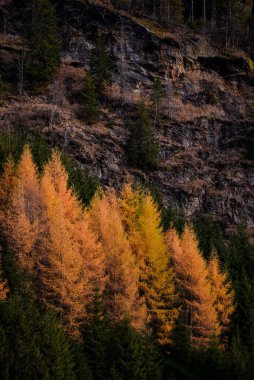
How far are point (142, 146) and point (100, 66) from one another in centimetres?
1608

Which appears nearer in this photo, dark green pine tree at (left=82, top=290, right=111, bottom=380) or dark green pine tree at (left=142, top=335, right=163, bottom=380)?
dark green pine tree at (left=142, top=335, right=163, bottom=380)

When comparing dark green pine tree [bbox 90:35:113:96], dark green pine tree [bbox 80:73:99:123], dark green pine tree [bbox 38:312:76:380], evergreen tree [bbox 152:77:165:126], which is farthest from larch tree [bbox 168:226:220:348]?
dark green pine tree [bbox 90:35:113:96]

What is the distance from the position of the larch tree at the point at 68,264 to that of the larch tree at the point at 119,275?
108 centimetres

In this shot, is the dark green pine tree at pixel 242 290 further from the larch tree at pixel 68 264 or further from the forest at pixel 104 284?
the larch tree at pixel 68 264

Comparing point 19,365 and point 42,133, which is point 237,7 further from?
point 19,365

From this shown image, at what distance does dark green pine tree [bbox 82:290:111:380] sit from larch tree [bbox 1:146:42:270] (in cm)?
597

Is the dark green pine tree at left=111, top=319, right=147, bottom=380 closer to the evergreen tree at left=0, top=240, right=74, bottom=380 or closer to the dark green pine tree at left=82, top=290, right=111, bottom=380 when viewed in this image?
the dark green pine tree at left=82, top=290, right=111, bottom=380

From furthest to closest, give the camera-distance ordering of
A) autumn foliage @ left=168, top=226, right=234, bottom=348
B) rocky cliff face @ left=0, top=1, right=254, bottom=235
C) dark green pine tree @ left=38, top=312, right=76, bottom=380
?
rocky cliff face @ left=0, top=1, right=254, bottom=235 < autumn foliage @ left=168, top=226, right=234, bottom=348 < dark green pine tree @ left=38, top=312, right=76, bottom=380

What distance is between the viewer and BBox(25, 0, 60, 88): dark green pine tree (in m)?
57.0

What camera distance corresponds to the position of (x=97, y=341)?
21.3 metres

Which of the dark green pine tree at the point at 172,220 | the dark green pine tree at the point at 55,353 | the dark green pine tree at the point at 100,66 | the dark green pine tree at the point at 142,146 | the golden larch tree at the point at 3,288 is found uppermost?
the dark green pine tree at the point at 100,66

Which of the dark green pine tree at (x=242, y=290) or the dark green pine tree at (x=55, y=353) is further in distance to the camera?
the dark green pine tree at (x=242, y=290)

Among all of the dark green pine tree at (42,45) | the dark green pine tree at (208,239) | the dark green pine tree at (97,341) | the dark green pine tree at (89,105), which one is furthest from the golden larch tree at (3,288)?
the dark green pine tree at (42,45)

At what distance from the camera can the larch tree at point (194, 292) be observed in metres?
27.7
